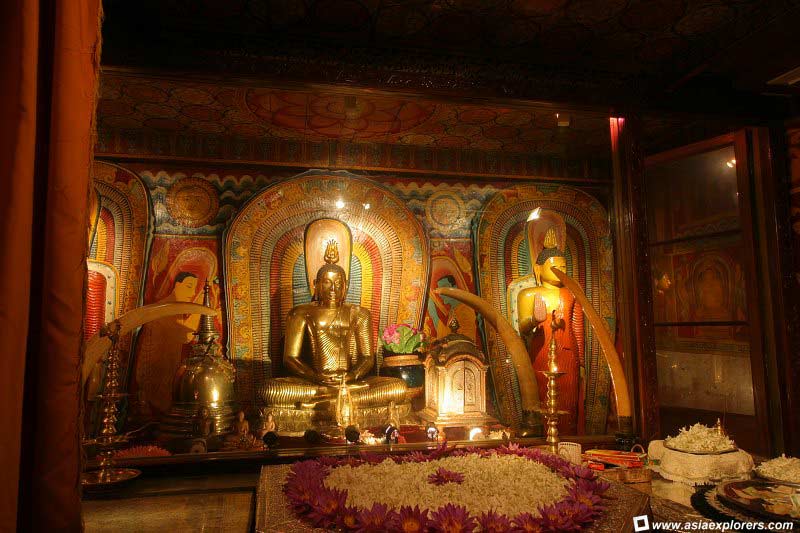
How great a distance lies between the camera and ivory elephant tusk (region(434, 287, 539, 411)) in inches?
164

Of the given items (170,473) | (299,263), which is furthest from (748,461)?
(299,263)

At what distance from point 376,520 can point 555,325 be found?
3427 millimetres

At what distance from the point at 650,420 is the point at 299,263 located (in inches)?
119

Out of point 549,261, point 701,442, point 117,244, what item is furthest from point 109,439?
point 549,261

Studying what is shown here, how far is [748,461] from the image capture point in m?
2.61

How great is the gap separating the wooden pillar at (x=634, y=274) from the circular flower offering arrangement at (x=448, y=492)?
3.12ft

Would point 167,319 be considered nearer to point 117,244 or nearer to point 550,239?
point 117,244

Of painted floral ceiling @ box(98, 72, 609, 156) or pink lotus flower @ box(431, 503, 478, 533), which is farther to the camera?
painted floral ceiling @ box(98, 72, 609, 156)

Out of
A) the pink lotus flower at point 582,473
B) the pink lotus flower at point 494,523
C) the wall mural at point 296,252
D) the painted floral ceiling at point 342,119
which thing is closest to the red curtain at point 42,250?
the pink lotus flower at point 494,523

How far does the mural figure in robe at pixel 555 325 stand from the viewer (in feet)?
15.5

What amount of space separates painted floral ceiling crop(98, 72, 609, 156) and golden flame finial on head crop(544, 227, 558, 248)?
2.28ft

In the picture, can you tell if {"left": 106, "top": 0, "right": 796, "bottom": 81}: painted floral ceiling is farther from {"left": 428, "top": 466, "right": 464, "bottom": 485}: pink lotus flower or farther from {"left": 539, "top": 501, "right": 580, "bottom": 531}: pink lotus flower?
{"left": 539, "top": 501, "right": 580, "bottom": 531}: pink lotus flower

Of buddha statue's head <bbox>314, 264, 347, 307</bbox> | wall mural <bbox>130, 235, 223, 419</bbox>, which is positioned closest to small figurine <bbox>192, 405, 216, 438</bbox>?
wall mural <bbox>130, 235, 223, 419</bbox>

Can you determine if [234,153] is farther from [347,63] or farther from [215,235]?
[347,63]
